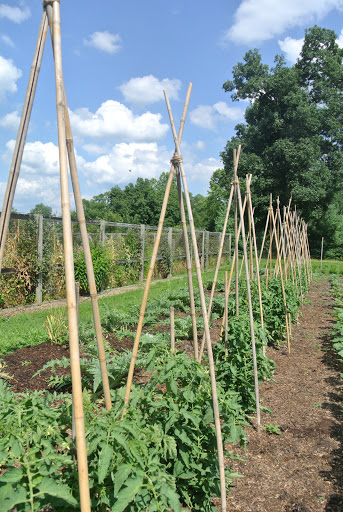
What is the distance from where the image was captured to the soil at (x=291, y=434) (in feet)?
8.72

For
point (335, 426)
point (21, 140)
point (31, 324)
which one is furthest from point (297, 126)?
point (21, 140)

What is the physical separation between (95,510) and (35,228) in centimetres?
794

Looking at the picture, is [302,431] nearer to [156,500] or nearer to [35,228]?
[156,500]

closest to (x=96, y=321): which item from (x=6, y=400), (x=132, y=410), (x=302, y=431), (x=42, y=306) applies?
(x=132, y=410)

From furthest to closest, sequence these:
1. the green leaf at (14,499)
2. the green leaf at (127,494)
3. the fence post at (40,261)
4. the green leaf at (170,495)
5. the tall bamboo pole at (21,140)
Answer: the fence post at (40,261)
the tall bamboo pole at (21,140)
the green leaf at (170,495)
the green leaf at (127,494)
the green leaf at (14,499)

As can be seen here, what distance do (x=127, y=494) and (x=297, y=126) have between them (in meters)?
24.4

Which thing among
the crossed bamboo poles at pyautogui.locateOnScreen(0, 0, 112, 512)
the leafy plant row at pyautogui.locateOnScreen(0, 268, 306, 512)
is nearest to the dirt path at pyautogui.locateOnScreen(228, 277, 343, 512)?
the leafy plant row at pyautogui.locateOnScreen(0, 268, 306, 512)

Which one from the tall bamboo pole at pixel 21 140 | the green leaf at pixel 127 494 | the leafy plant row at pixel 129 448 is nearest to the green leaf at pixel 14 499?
the leafy plant row at pixel 129 448

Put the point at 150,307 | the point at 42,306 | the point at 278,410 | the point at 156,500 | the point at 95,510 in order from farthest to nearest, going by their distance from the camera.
Result: the point at 42,306 < the point at 150,307 < the point at 278,410 < the point at 95,510 < the point at 156,500

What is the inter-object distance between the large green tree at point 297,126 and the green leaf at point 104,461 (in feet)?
74.8

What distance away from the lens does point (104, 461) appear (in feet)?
5.43

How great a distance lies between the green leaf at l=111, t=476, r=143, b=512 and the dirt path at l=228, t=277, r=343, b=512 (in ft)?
3.97

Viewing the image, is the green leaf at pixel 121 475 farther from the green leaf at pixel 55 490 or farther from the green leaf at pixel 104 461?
the green leaf at pixel 55 490

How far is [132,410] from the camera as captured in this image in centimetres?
210
